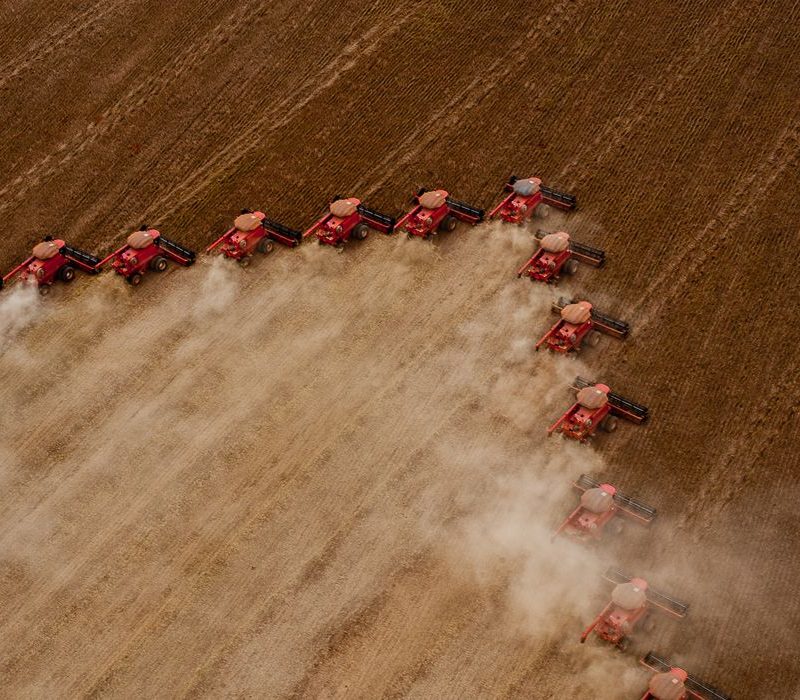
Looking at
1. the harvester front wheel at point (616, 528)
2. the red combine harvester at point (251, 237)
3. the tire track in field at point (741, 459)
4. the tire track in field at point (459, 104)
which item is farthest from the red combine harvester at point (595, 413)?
the tire track in field at point (459, 104)

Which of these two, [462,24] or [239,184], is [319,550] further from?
[462,24]

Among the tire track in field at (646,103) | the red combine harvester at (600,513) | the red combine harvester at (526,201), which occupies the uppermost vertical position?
the tire track in field at (646,103)

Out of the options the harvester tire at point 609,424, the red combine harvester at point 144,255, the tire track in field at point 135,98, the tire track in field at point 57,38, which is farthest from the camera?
the tire track in field at point 57,38

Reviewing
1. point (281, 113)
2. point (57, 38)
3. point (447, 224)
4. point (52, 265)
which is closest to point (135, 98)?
point (57, 38)

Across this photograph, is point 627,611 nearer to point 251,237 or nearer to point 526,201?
point 526,201

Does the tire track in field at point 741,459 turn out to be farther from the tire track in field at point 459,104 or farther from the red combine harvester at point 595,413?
the tire track in field at point 459,104

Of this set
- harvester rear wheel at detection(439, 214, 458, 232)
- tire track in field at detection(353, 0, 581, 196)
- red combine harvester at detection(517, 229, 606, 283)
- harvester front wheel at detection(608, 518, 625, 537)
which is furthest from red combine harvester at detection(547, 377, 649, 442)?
tire track in field at detection(353, 0, 581, 196)

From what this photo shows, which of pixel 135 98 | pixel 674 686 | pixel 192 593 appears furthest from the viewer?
pixel 135 98
